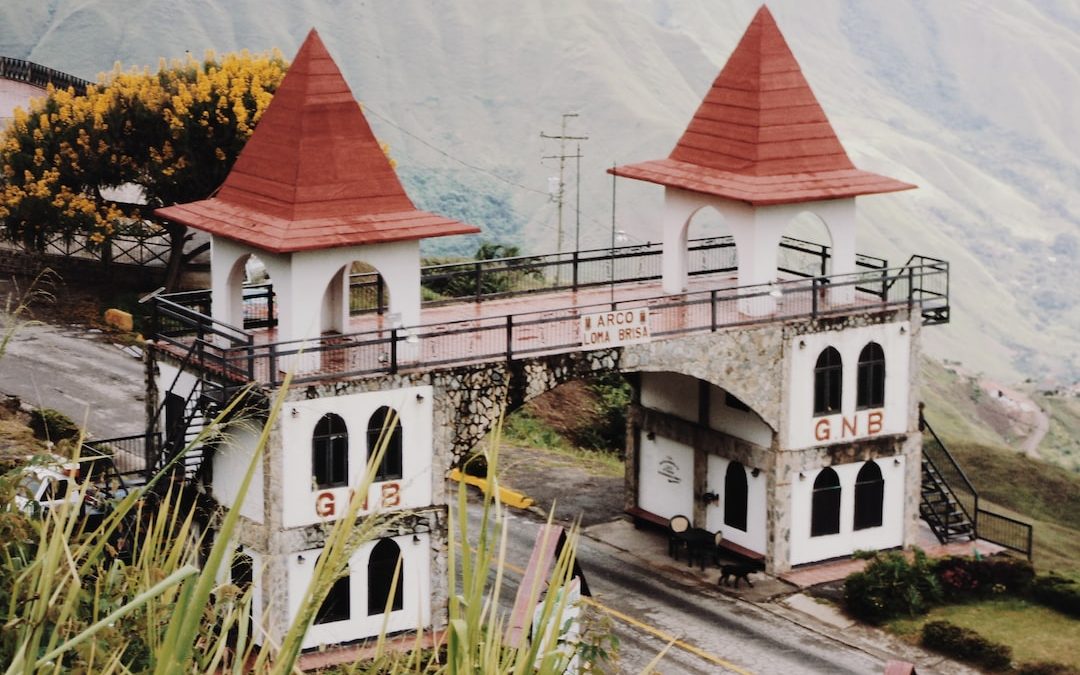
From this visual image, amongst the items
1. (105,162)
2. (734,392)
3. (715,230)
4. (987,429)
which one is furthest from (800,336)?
(715,230)

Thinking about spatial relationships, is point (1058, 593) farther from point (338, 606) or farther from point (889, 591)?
point (338, 606)

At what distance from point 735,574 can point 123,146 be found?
986 inches

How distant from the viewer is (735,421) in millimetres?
43094

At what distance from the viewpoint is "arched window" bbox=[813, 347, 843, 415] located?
4200 cm

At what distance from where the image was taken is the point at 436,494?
122 ft

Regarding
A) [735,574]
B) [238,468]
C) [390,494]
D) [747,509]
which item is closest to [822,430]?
[747,509]

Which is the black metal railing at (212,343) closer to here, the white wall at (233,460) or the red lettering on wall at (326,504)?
the white wall at (233,460)

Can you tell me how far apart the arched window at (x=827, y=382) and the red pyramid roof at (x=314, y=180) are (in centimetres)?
985

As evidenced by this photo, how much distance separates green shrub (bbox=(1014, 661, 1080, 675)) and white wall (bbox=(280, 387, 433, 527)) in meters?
12.4

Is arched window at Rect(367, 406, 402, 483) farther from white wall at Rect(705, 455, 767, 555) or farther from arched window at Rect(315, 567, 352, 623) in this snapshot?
Result: white wall at Rect(705, 455, 767, 555)

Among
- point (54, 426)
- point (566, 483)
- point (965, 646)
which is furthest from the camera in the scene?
point (566, 483)

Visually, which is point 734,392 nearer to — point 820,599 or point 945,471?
point 820,599

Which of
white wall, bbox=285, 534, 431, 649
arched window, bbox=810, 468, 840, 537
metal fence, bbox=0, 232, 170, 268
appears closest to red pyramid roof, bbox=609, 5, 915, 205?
arched window, bbox=810, 468, 840, 537

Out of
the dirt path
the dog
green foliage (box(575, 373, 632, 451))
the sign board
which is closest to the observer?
the sign board
